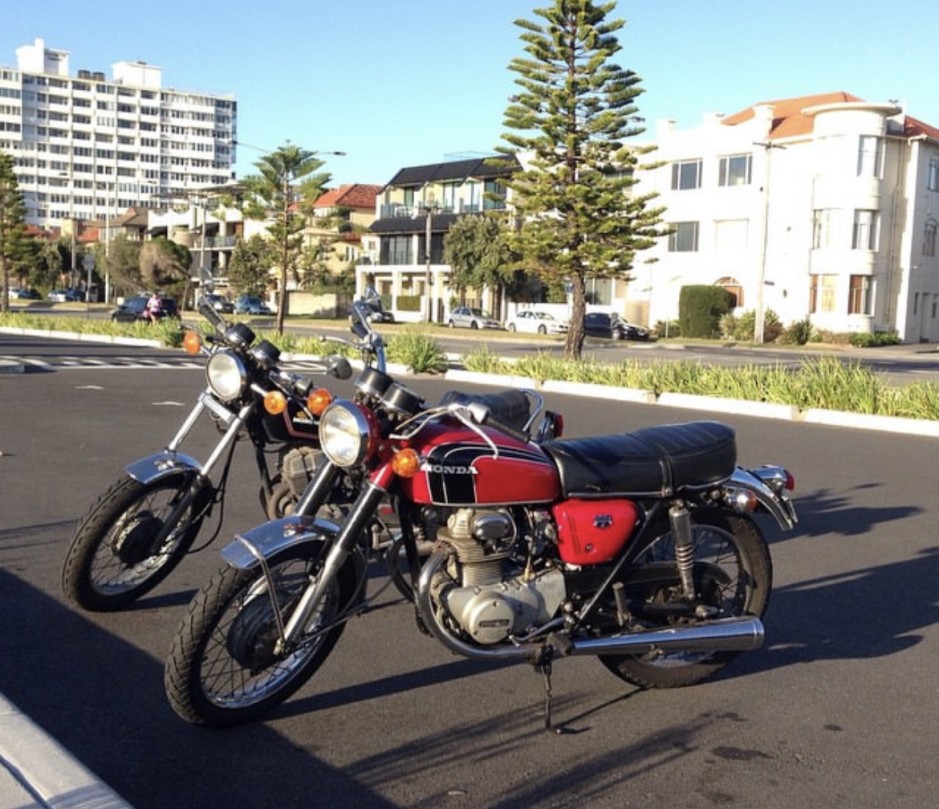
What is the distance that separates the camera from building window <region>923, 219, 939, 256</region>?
180 ft

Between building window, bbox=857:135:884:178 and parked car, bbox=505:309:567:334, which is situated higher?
building window, bbox=857:135:884:178

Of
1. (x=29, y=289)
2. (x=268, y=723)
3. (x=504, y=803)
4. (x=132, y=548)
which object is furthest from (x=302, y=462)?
(x=29, y=289)

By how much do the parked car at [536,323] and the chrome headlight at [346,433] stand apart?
5118cm

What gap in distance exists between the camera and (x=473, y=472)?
4152mm

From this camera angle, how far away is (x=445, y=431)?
4.28 meters

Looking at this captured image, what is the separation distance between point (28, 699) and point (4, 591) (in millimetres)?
1644

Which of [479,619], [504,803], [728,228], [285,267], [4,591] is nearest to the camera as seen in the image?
[504,803]

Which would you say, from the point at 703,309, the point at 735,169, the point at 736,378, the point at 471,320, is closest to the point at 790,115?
the point at 735,169

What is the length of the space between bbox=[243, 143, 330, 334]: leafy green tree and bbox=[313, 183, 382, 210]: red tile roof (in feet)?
176

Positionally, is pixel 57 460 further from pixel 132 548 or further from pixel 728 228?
pixel 728 228

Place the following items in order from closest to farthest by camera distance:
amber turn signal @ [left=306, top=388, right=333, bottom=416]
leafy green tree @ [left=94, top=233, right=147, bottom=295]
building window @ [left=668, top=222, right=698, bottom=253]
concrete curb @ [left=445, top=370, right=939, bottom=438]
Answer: amber turn signal @ [left=306, top=388, right=333, bottom=416], concrete curb @ [left=445, top=370, right=939, bottom=438], building window @ [left=668, top=222, right=698, bottom=253], leafy green tree @ [left=94, top=233, right=147, bottom=295]

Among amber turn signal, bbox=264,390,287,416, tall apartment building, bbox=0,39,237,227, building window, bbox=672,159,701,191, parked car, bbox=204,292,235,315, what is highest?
tall apartment building, bbox=0,39,237,227

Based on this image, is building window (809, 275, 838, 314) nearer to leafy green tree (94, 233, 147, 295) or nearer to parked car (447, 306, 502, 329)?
parked car (447, 306, 502, 329)

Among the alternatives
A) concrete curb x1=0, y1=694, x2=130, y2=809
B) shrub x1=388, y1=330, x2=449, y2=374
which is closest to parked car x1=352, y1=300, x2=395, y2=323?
concrete curb x1=0, y1=694, x2=130, y2=809
